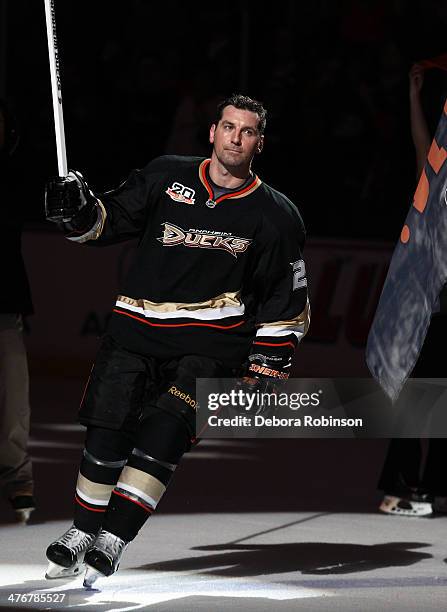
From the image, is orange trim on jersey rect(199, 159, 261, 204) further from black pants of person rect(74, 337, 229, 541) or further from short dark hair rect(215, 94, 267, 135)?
black pants of person rect(74, 337, 229, 541)

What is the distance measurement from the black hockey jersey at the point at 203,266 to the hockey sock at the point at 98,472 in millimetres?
365

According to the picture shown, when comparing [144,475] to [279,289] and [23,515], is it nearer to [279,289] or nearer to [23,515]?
[279,289]

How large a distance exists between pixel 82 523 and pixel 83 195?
128 cm

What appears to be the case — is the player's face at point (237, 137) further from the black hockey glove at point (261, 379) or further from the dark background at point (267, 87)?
the dark background at point (267, 87)

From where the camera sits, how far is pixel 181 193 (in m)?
6.29

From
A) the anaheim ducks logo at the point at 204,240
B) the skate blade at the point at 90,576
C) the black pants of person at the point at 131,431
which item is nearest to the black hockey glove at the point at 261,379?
the black pants of person at the point at 131,431

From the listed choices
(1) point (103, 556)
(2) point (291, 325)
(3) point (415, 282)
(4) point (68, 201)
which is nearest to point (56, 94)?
(4) point (68, 201)

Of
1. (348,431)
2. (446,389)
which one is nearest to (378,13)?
(446,389)

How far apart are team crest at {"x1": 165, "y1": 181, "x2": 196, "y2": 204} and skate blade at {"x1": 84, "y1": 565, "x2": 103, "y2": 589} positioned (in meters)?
1.45

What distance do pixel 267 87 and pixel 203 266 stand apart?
8.27 m

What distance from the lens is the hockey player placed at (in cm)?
617

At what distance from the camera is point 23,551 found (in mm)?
6930

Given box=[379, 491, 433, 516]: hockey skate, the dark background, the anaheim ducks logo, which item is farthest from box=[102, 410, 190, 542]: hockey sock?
the dark background

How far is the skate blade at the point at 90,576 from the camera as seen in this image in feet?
19.7
